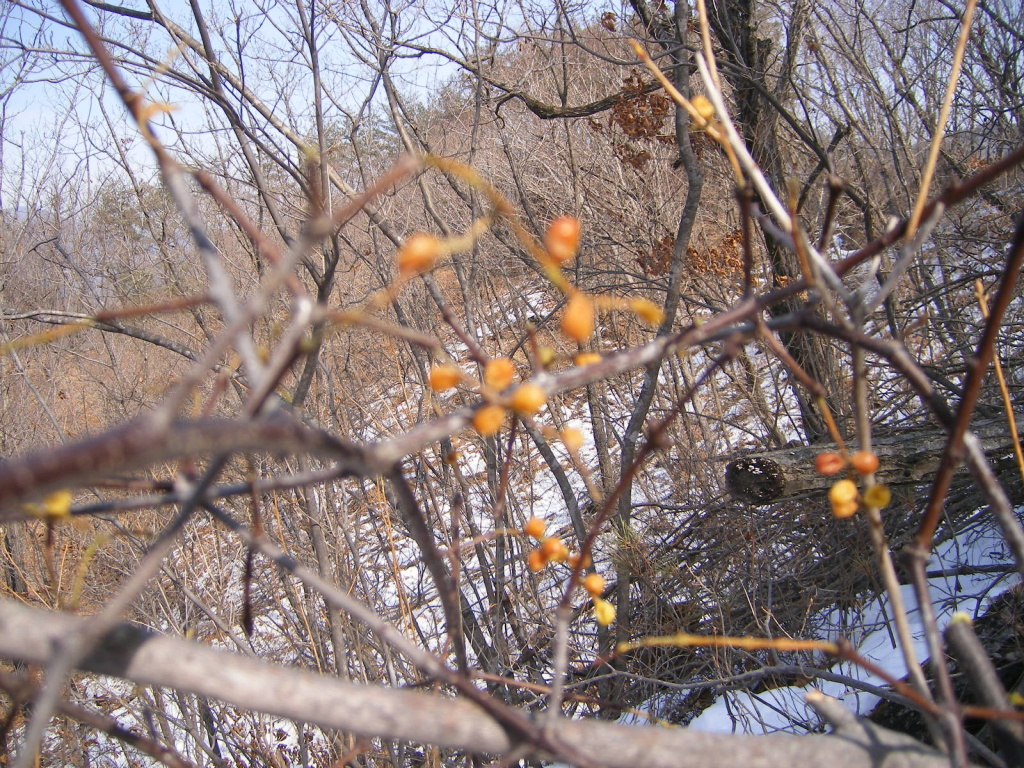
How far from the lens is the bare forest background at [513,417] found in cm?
44

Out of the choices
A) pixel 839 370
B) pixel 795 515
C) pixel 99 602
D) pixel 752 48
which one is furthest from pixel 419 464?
pixel 752 48

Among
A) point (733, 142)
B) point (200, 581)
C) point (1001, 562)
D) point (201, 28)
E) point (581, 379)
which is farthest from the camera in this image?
point (200, 581)

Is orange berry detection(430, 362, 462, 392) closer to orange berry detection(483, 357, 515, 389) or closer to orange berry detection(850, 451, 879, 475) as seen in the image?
orange berry detection(483, 357, 515, 389)

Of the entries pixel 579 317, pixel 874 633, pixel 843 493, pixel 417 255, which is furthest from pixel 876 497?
pixel 874 633

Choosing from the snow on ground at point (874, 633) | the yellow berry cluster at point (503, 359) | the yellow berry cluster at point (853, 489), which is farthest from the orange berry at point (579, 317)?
the snow on ground at point (874, 633)

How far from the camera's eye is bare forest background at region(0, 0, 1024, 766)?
1.45ft

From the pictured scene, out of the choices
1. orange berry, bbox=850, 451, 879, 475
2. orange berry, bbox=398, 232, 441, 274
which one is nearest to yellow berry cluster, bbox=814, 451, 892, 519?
orange berry, bbox=850, 451, 879, 475

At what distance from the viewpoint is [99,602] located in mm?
4258

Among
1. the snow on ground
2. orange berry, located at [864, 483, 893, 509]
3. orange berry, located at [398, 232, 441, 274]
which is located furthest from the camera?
A: the snow on ground

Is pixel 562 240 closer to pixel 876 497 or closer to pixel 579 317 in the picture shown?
pixel 579 317

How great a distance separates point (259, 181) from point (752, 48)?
8.62 feet

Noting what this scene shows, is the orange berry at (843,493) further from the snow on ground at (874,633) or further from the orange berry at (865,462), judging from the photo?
the snow on ground at (874,633)

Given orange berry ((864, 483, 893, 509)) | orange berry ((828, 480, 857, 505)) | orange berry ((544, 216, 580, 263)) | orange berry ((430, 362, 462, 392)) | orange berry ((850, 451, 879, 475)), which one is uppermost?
orange berry ((544, 216, 580, 263))

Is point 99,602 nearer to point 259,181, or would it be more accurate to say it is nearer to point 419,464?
point 419,464
